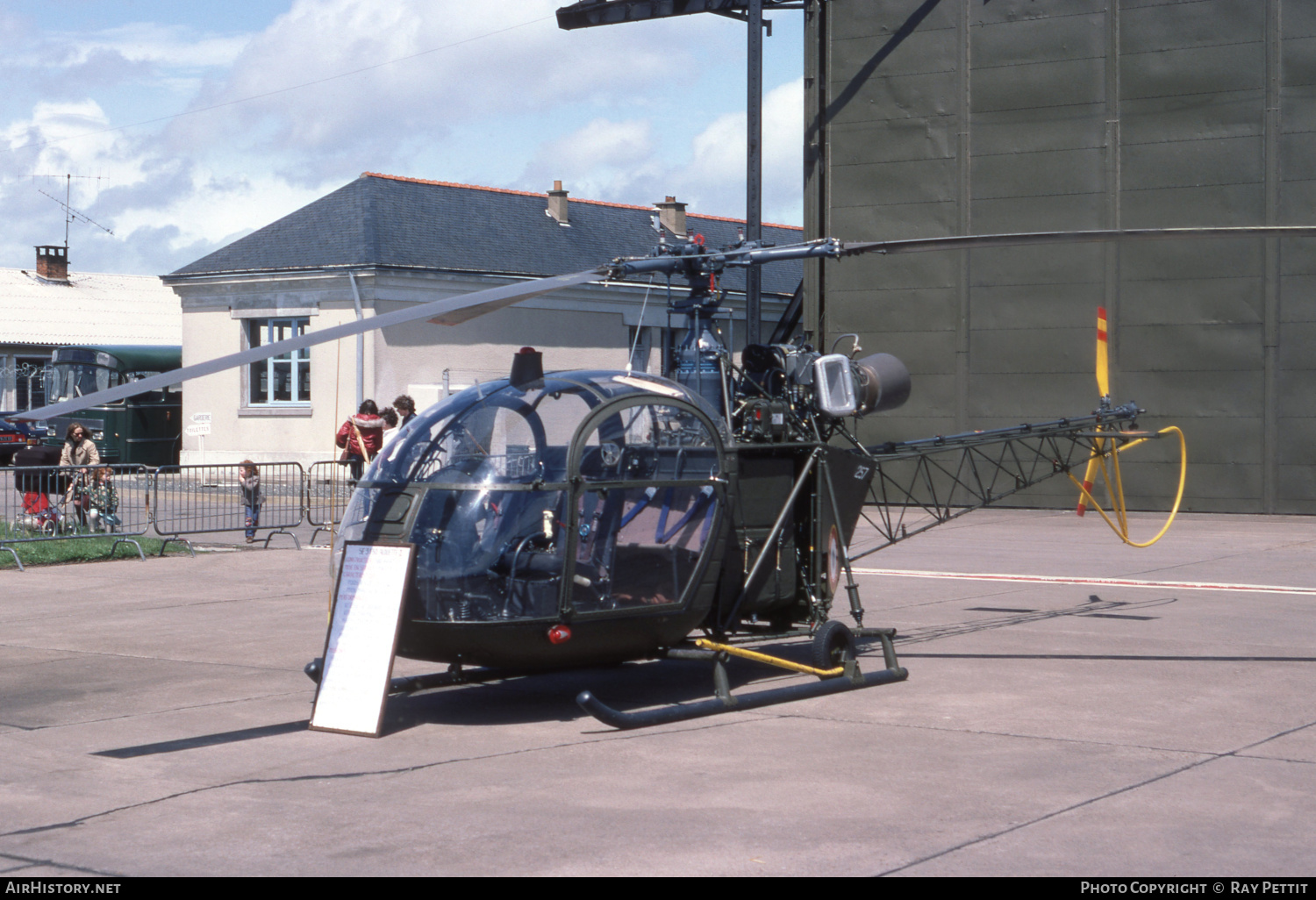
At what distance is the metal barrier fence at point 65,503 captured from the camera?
1712 centimetres

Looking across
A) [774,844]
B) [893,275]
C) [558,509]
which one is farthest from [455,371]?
[774,844]

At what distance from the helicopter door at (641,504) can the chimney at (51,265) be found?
170ft

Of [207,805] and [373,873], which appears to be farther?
[207,805]

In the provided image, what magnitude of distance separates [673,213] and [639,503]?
3334cm

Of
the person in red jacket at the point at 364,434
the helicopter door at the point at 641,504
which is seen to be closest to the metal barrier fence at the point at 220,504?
the person in red jacket at the point at 364,434

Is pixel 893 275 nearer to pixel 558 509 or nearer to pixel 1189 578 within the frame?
pixel 1189 578

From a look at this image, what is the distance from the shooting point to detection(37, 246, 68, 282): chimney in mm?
54312

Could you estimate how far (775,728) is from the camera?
305 inches

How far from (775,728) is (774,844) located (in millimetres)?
2313

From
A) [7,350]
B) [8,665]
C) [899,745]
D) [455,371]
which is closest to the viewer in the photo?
[899,745]

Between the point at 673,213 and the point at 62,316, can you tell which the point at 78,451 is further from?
the point at 62,316

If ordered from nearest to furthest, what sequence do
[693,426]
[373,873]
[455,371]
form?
1. [373,873]
2. [693,426]
3. [455,371]

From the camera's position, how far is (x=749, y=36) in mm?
20438

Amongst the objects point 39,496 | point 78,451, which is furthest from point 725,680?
point 78,451
